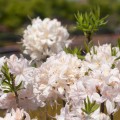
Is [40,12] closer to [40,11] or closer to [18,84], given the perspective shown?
[40,11]

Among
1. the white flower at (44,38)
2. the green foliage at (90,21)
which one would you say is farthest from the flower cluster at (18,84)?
the white flower at (44,38)

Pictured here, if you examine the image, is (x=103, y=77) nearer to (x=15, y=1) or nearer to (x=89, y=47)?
(x=89, y=47)

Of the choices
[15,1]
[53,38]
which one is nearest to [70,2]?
[15,1]

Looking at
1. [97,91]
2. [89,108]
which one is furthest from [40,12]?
[89,108]

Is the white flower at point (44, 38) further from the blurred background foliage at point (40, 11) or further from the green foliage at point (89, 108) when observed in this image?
the blurred background foliage at point (40, 11)

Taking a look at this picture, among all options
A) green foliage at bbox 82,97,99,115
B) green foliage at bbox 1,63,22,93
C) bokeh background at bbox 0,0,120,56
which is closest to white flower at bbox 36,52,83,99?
green foliage at bbox 1,63,22,93
